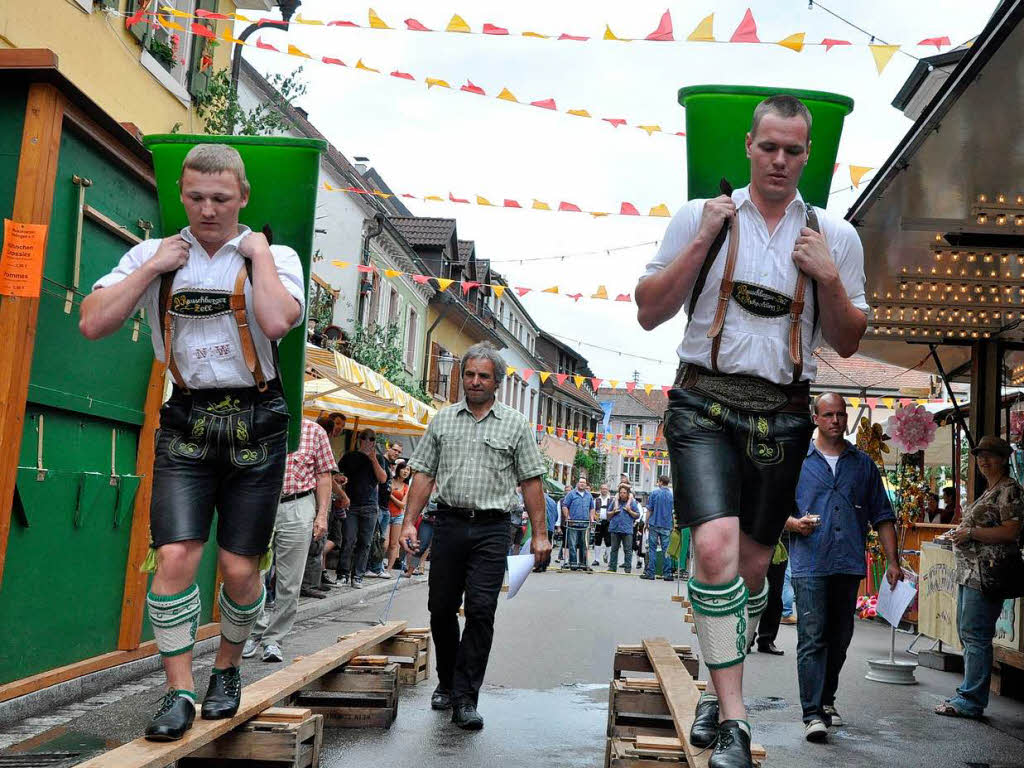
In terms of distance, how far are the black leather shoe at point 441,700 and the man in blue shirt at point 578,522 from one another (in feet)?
66.1

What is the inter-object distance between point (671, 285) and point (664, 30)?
676cm

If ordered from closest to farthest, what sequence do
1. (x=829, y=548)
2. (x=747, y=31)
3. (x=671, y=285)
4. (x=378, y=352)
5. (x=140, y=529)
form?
(x=671, y=285) < (x=829, y=548) < (x=140, y=529) < (x=747, y=31) < (x=378, y=352)

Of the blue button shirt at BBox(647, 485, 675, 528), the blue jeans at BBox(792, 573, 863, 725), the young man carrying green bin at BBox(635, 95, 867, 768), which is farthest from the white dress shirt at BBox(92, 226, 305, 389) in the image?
the blue button shirt at BBox(647, 485, 675, 528)

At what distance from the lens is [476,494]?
6.69 meters

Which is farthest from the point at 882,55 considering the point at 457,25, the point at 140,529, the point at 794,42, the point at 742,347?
the point at 742,347

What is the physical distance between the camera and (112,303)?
394 cm

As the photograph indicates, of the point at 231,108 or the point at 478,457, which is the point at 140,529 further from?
the point at 231,108

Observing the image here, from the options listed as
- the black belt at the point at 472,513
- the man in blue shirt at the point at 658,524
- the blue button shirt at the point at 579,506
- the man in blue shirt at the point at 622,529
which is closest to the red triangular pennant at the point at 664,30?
the black belt at the point at 472,513

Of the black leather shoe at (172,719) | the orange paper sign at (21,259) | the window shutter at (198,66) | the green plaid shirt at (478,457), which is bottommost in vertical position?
the black leather shoe at (172,719)

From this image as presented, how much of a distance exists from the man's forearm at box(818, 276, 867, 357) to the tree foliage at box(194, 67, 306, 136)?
38.0ft

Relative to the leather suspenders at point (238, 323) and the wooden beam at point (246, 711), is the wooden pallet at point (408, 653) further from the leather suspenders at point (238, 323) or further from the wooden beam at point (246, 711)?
the leather suspenders at point (238, 323)

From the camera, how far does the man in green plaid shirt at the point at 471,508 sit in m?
6.62

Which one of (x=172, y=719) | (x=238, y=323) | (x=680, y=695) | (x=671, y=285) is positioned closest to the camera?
(x=671, y=285)

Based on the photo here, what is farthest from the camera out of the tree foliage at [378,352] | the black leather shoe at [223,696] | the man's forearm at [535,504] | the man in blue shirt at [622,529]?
the man in blue shirt at [622,529]
